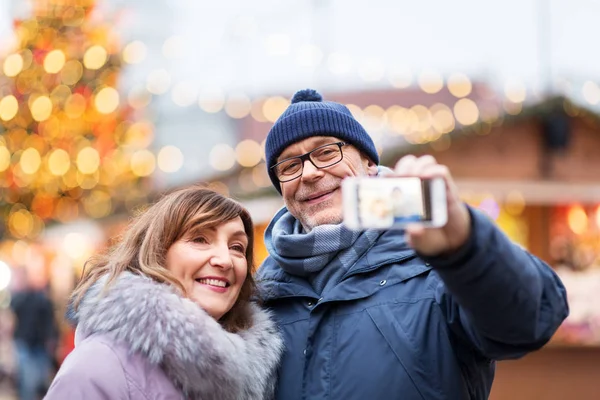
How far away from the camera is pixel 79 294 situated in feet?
7.67

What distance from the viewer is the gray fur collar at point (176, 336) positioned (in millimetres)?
2090

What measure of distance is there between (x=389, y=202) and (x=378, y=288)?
0.81 metres

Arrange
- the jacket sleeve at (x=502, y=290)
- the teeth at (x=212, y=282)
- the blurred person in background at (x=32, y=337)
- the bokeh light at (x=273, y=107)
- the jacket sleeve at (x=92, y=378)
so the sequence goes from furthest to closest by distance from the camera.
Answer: the bokeh light at (x=273, y=107)
the blurred person in background at (x=32, y=337)
the teeth at (x=212, y=282)
the jacket sleeve at (x=92, y=378)
the jacket sleeve at (x=502, y=290)

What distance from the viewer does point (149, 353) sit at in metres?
2.08

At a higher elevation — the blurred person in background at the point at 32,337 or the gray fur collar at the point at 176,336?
the gray fur collar at the point at 176,336

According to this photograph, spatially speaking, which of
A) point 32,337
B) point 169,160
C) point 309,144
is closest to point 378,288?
point 309,144

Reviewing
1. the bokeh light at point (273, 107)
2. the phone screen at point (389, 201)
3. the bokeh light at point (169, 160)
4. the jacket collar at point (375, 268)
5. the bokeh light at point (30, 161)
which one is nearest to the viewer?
the phone screen at point (389, 201)

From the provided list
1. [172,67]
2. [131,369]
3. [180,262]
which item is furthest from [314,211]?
[172,67]

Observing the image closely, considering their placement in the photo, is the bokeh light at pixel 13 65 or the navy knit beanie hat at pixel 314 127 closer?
the navy knit beanie hat at pixel 314 127

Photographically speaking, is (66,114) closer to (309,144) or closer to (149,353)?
(309,144)

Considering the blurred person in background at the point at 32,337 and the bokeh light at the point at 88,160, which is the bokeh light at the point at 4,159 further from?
the blurred person in background at the point at 32,337

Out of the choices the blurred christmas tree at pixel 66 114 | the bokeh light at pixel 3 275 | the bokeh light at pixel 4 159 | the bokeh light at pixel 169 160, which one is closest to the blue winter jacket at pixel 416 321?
the blurred christmas tree at pixel 66 114

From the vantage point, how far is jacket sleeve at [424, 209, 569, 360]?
1.60m

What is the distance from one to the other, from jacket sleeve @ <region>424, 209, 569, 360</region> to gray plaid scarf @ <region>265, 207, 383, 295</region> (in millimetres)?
624
